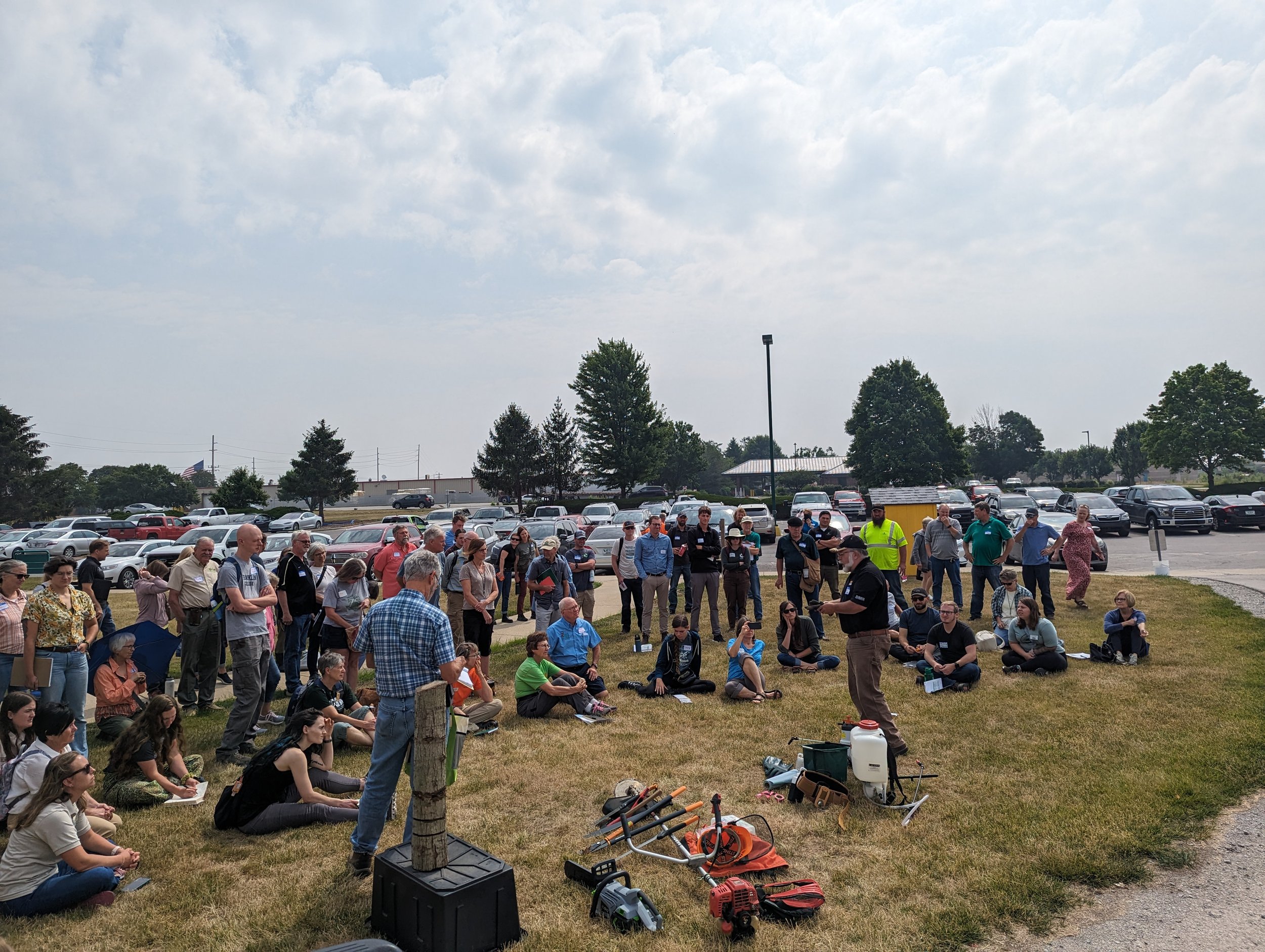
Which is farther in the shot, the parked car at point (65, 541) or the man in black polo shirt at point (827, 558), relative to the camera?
the parked car at point (65, 541)

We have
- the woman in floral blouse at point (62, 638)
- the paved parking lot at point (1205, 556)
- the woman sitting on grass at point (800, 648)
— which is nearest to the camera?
the woman in floral blouse at point (62, 638)

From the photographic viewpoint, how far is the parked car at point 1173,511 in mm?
26344

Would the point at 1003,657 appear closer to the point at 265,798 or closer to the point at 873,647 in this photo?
the point at 873,647

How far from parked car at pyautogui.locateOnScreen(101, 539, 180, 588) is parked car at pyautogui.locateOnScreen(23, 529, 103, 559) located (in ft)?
15.3

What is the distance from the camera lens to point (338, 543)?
73.8ft

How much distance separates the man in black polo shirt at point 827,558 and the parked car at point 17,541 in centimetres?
2465

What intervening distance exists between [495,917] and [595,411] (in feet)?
190

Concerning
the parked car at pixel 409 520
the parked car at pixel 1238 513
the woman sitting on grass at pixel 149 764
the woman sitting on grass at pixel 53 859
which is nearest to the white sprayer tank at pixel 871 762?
the woman sitting on grass at pixel 53 859

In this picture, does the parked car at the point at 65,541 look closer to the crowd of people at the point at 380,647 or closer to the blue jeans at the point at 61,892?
the crowd of people at the point at 380,647

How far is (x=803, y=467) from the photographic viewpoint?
10506 cm

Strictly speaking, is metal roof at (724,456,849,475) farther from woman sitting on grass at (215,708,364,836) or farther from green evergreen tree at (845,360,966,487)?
woman sitting on grass at (215,708,364,836)

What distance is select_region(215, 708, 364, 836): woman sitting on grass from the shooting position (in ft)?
17.8

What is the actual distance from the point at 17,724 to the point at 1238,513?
112 feet

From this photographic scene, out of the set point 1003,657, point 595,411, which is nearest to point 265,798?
point 1003,657
